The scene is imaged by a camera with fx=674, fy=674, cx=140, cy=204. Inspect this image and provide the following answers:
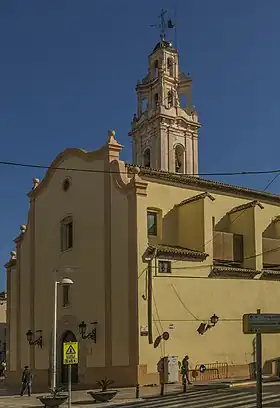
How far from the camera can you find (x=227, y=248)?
37375mm

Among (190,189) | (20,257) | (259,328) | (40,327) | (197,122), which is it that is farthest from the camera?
(197,122)

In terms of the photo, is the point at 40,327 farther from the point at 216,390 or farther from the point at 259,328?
the point at 259,328

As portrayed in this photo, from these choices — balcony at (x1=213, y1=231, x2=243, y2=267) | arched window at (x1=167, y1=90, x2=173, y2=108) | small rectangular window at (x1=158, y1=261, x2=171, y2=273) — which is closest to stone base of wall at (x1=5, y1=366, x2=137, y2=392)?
small rectangular window at (x1=158, y1=261, x2=171, y2=273)

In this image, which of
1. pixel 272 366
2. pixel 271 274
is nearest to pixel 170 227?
pixel 271 274

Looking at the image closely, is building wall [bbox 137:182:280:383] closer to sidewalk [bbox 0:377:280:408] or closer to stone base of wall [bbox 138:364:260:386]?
stone base of wall [bbox 138:364:260:386]

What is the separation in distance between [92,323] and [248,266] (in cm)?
940

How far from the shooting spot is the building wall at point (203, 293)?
1293 inches

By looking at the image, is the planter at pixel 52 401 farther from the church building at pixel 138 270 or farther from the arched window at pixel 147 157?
the arched window at pixel 147 157

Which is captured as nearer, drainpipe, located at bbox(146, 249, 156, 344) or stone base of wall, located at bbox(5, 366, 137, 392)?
stone base of wall, located at bbox(5, 366, 137, 392)

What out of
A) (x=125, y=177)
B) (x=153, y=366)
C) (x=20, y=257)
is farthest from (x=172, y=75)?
(x=153, y=366)

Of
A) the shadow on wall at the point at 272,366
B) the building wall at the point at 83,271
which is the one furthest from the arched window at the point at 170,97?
the shadow on wall at the point at 272,366

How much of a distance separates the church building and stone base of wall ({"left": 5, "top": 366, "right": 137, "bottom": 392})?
0.08 meters

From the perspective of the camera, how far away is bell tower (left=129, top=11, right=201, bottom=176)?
5856 cm

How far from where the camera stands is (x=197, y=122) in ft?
201
